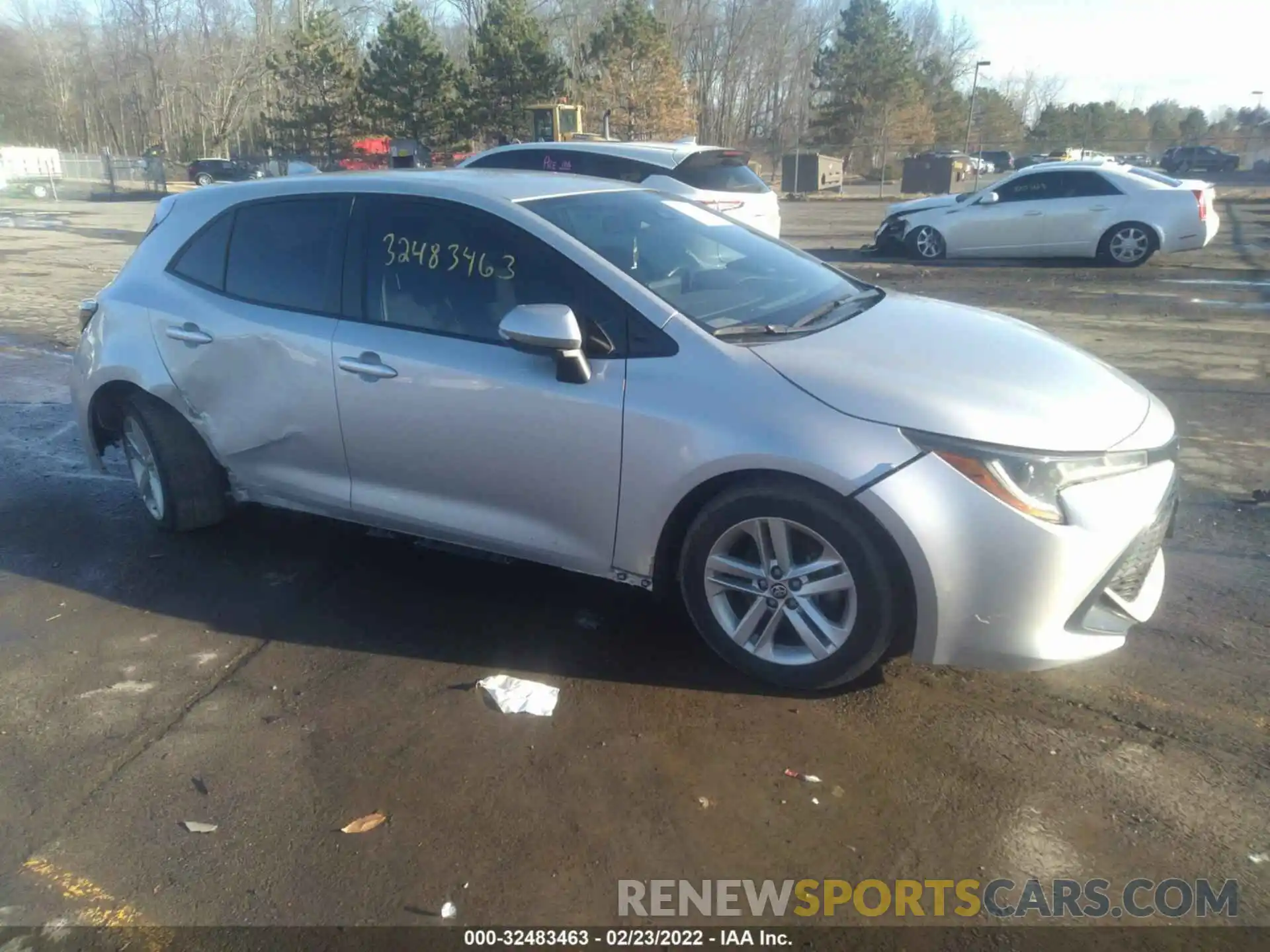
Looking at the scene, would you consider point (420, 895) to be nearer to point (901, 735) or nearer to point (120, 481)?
point (901, 735)

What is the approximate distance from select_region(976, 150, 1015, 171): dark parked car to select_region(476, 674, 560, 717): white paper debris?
202ft

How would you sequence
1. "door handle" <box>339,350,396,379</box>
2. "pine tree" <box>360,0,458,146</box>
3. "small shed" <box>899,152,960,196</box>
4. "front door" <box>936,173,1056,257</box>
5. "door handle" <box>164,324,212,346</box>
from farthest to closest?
"pine tree" <box>360,0,458,146</box> < "small shed" <box>899,152,960,196</box> < "front door" <box>936,173,1056,257</box> < "door handle" <box>164,324,212,346</box> < "door handle" <box>339,350,396,379</box>

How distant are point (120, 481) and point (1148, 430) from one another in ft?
17.6

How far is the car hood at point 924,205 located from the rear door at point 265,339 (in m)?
12.9

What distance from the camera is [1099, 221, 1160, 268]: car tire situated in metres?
14.2

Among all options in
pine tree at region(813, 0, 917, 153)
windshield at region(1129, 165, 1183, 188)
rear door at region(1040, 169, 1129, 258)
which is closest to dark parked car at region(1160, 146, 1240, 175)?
pine tree at region(813, 0, 917, 153)

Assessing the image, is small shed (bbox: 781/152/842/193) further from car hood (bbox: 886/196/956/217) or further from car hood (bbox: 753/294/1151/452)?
car hood (bbox: 753/294/1151/452)

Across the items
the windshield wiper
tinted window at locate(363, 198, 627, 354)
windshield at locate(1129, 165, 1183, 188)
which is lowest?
the windshield wiper

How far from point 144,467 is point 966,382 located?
155 inches

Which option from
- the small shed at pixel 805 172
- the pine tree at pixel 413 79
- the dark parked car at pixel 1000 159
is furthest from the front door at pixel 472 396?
the dark parked car at pixel 1000 159

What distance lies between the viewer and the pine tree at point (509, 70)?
44375 mm

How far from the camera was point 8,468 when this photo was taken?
241 inches

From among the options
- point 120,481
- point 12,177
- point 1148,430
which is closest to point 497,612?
point 1148,430

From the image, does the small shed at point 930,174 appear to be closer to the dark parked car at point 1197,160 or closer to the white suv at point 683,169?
the dark parked car at point 1197,160
